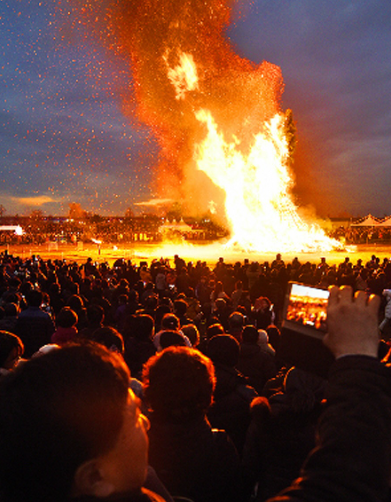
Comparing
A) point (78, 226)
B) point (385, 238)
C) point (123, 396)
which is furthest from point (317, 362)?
point (78, 226)

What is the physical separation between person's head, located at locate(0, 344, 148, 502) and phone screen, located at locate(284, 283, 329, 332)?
805 millimetres

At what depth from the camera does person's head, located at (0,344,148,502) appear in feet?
3.34

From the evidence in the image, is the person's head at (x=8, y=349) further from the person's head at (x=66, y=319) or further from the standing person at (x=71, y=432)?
the standing person at (x=71, y=432)

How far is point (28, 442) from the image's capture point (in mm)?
1009

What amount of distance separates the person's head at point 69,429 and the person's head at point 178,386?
1.05m

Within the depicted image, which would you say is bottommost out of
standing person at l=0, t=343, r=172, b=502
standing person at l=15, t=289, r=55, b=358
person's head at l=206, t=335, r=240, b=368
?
standing person at l=15, t=289, r=55, b=358

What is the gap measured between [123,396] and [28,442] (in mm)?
285

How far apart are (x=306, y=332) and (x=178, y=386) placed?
102cm

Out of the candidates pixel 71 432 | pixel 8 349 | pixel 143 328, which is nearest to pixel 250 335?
pixel 143 328

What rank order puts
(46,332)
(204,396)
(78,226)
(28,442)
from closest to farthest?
(28,442), (204,396), (46,332), (78,226)

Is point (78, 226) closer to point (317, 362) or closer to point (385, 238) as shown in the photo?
point (385, 238)

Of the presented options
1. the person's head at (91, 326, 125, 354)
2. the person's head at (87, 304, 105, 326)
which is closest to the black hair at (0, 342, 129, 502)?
the person's head at (91, 326, 125, 354)

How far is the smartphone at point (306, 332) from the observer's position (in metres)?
1.54

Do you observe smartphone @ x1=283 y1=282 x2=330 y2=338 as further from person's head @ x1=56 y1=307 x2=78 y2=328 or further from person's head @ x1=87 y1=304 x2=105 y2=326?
person's head @ x1=87 y1=304 x2=105 y2=326
